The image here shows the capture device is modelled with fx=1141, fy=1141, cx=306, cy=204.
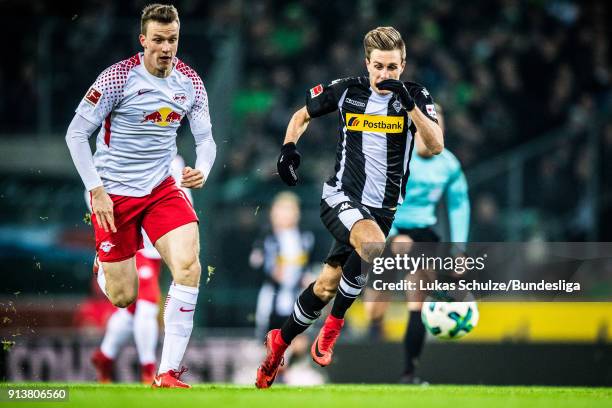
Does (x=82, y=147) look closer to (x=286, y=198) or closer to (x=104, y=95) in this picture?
(x=104, y=95)

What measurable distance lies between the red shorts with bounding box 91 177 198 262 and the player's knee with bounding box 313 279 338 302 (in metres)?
0.90

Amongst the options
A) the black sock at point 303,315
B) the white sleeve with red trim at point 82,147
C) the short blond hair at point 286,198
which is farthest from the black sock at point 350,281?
the short blond hair at point 286,198

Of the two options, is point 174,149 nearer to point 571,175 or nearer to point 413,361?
point 413,361

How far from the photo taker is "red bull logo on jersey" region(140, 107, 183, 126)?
24.0 ft

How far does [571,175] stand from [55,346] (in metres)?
6.38

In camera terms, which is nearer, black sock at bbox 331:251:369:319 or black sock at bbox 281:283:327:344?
black sock at bbox 331:251:369:319

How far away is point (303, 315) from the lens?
23.9ft

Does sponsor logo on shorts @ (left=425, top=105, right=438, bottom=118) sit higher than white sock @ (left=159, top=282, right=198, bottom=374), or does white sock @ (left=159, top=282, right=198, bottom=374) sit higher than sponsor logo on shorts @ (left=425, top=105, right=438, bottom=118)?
sponsor logo on shorts @ (left=425, top=105, right=438, bottom=118)

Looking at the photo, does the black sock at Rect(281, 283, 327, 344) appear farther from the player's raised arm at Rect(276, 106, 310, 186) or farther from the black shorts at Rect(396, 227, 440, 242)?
the black shorts at Rect(396, 227, 440, 242)

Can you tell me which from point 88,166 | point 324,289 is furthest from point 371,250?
point 88,166

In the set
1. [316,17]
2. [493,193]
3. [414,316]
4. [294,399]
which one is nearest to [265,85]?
[316,17]

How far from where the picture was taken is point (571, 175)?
13.6m

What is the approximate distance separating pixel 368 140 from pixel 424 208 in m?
1.83

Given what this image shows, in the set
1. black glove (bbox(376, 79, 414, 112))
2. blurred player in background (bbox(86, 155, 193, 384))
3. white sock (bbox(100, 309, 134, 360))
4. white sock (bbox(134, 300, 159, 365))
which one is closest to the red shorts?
black glove (bbox(376, 79, 414, 112))
